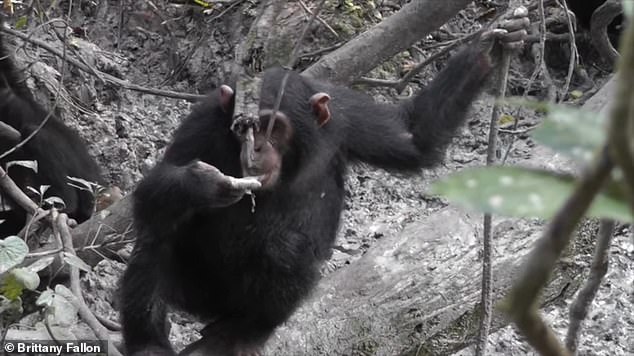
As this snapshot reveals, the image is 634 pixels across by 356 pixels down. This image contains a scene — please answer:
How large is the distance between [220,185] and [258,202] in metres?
0.57

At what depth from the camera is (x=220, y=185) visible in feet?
9.46

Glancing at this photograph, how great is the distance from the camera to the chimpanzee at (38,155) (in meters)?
4.94

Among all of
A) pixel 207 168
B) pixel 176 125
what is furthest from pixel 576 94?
pixel 207 168

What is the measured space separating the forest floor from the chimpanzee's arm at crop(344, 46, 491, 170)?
1286 mm

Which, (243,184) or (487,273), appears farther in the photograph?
(243,184)

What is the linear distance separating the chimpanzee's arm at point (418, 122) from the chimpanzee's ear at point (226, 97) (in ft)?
2.01

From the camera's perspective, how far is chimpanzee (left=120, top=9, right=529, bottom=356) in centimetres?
322

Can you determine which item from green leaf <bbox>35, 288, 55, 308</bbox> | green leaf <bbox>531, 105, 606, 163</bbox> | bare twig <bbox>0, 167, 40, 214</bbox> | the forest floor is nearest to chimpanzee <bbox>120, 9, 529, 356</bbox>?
green leaf <bbox>35, 288, 55, 308</bbox>

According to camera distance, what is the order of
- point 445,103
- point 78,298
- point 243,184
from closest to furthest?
point 243,184, point 78,298, point 445,103

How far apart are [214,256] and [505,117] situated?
268cm

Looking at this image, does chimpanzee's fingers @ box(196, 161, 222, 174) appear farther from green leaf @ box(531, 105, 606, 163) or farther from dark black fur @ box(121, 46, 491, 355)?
green leaf @ box(531, 105, 606, 163)

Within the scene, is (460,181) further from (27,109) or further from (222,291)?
(27,109)

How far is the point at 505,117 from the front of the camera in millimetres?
5602

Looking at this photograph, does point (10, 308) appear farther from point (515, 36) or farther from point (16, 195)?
point (515, 36)
